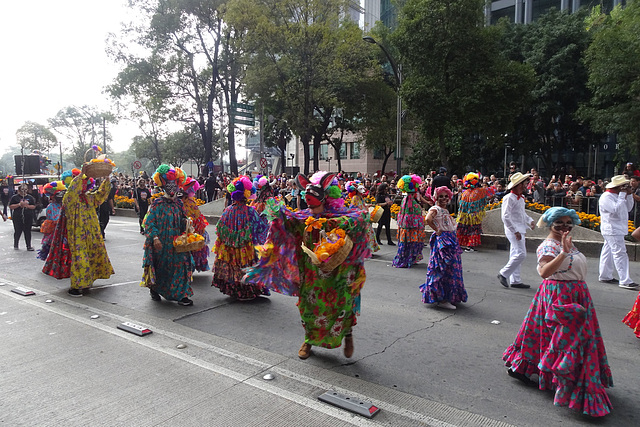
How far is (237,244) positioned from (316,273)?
275 centimetres

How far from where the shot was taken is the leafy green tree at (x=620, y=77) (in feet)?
62.2

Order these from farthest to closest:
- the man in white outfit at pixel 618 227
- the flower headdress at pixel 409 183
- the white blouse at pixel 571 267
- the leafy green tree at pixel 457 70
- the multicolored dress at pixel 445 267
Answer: the leafy green tree at pixel 457 70
the flower headdress at pixel 409 183
the man in white outfit at pixel 618 227
the multicolored dress at pixel 445 267
the white blouse at pixel 571 267

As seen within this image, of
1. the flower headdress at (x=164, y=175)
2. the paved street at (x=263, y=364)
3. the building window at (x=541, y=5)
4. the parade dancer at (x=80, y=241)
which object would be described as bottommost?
the paved street at (x=263, y=364)

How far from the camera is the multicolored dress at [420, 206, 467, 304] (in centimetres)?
614

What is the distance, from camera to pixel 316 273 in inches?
169

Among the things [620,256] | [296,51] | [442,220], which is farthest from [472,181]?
[296,51]

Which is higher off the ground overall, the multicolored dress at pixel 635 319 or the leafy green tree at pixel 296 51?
the leafy green tree at pixel 296 51

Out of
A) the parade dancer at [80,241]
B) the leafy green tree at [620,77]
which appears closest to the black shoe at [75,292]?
the parade dancer at [80,241]

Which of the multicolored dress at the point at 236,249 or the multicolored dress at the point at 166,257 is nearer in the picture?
the multicolored dress at the point at 166,257

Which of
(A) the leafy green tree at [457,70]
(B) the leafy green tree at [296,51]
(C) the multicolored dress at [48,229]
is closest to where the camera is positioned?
(C) the multicolored dress at [48,229]

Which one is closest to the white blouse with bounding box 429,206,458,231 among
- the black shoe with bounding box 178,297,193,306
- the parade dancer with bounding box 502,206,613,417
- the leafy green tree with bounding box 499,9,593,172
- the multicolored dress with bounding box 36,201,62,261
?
the parade dancer with bounding box 502,206,613,417

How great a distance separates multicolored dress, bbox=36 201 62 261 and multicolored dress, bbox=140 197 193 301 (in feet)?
12.6

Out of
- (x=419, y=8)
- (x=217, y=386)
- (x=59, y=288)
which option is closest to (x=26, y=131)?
(x=419, y=8)

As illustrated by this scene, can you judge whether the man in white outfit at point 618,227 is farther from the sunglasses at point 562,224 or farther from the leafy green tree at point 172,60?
the leafy green tree at point 172,60
